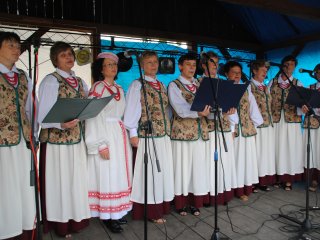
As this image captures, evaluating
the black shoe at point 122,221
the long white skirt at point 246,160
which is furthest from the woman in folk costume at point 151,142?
the long white skirt at point 246,160

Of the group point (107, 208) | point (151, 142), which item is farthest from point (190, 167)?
point (107, 208)

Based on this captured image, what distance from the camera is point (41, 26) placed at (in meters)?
4.16

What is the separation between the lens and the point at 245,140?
3611 mm

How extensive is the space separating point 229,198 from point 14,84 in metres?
2.59

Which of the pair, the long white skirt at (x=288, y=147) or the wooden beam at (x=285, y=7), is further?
the long white skirt at (x=288, y=147)

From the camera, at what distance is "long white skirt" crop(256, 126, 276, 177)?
12.7 feet

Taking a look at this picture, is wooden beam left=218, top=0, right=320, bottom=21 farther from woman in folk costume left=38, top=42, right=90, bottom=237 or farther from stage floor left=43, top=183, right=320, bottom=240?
stage floor left=43, top=183, right=320, bottom=240

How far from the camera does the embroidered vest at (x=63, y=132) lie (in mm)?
2518

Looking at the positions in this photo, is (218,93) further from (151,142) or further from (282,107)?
(282,107)

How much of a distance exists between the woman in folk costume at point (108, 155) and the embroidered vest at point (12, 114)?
552mm

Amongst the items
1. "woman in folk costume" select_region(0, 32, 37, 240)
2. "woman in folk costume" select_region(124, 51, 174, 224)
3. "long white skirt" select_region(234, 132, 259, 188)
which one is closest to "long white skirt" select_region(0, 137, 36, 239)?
"woman in folk costume" select_region(0, 32, 37, 240)

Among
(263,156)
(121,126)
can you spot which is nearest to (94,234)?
(121,126)

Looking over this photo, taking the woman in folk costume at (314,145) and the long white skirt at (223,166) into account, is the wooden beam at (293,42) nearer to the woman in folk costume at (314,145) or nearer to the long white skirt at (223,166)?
the woman in folk costume at (314,145)

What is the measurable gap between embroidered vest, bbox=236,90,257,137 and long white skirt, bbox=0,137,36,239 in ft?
7.98
